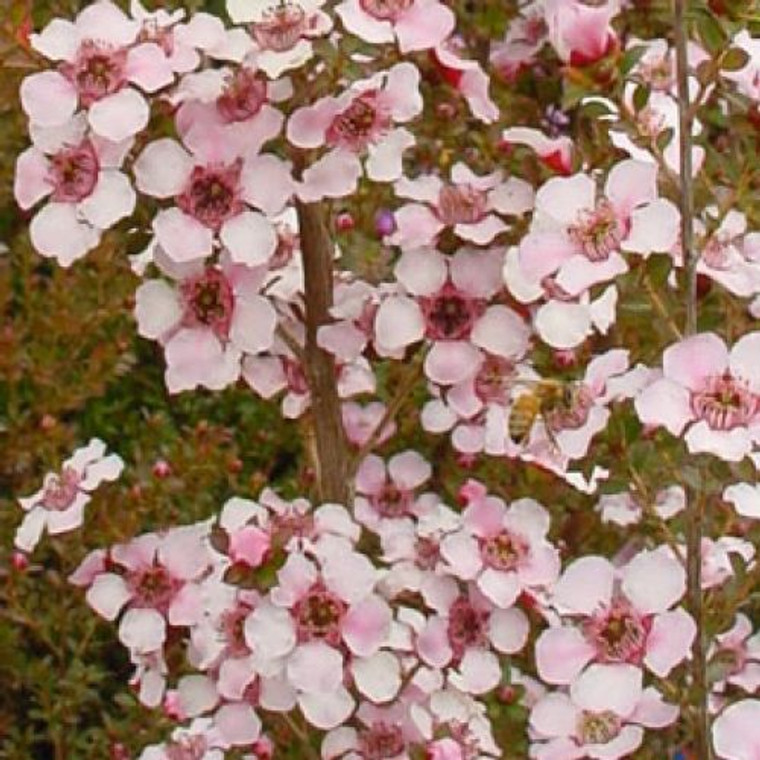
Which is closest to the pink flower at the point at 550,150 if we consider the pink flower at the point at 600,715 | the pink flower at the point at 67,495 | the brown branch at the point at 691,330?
the brown branch at the point at 691,330

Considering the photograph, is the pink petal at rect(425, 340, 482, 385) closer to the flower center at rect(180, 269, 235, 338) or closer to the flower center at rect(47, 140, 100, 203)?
the flower center at rect(180, 269, 235, 338)

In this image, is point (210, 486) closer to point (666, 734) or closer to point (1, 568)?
point (1, 568)

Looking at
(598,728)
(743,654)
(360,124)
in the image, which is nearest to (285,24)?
(360,124)

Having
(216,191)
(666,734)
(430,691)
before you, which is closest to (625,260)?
(216,191)

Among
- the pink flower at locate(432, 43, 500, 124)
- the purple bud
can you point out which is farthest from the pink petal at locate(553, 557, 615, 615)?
the purple bud

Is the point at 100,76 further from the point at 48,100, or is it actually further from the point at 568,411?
the point at 568,411

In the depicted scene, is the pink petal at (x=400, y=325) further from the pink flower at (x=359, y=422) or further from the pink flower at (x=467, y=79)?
the pink flower at (x=359, y=422)
